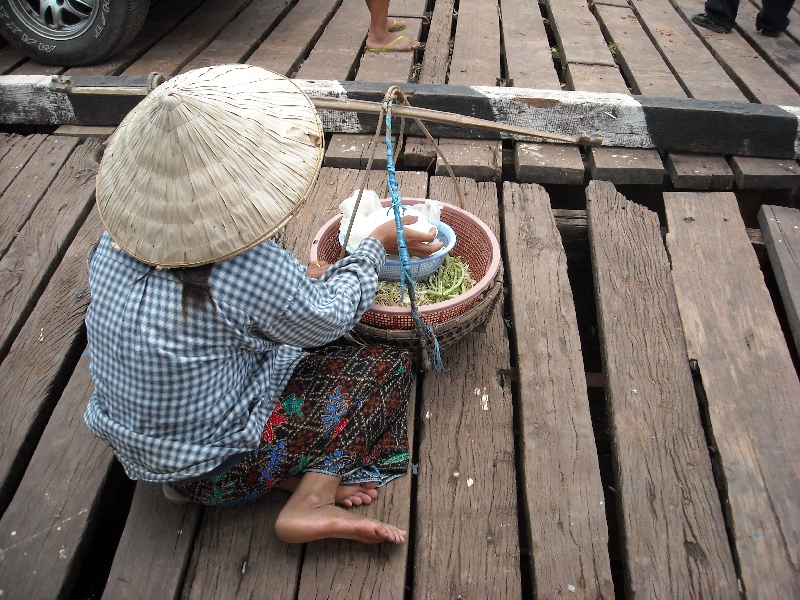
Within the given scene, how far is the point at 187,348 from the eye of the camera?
1272 mm

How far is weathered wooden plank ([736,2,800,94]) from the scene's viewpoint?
3257mm

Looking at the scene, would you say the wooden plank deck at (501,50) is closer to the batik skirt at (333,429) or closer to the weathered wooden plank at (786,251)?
the weathered wooden plank at (786,251)

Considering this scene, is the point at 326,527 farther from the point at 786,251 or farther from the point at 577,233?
the point at 786,251

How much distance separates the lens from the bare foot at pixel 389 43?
11.3 feet

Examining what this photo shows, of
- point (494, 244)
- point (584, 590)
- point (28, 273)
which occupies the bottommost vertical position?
point (584, 590)

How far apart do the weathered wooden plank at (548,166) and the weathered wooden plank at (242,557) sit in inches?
66.7

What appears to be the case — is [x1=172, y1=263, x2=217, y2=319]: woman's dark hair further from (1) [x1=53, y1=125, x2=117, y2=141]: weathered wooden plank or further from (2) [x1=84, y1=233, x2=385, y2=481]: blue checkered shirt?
(1) [x1=53, y1=125, x2=117, y2=141]: weathered wooden plank

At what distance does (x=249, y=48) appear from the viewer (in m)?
3.42

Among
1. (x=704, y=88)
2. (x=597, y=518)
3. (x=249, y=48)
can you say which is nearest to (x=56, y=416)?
(x=597, y=518)

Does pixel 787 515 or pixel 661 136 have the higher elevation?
pixel 661 136

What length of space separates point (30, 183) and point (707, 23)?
3.75m

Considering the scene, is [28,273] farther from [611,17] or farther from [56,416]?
[611,17]

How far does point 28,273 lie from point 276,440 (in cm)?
128

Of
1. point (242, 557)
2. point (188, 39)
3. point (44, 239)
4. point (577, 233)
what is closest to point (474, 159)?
point (577, 233)
